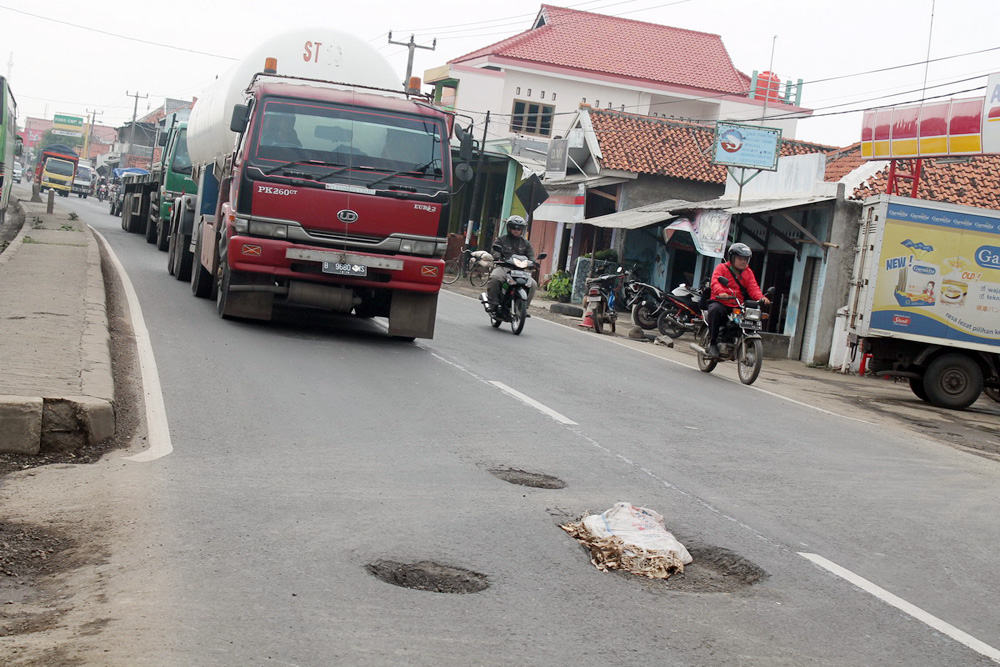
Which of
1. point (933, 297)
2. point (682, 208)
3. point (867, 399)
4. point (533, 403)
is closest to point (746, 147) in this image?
point (682, 208)

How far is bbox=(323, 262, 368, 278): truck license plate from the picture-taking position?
12281mm

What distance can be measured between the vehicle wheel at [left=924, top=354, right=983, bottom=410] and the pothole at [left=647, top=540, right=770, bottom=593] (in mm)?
11281

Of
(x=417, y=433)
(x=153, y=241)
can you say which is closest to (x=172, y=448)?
(x=417, y=433)

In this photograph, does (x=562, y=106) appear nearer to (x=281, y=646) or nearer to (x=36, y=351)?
(x=36, y=351)

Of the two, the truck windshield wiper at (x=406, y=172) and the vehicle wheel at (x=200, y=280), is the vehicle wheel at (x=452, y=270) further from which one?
the truck windshield wiper at (x=406, y=172)

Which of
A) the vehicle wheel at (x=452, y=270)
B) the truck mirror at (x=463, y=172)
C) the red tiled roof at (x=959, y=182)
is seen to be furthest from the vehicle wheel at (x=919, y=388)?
the vehicle wheel at (x=452, y=270)

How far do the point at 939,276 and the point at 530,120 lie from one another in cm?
4047

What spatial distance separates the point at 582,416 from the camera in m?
9.25

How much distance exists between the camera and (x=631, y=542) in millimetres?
5312

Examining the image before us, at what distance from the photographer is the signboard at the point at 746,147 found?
24109 mm

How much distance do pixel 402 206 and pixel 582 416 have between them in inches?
164

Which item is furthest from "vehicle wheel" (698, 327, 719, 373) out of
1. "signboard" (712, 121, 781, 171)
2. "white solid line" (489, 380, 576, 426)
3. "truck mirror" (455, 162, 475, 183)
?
"signboard" (712, 121, 781, 171)

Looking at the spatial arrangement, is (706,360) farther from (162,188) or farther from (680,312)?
(162,188)

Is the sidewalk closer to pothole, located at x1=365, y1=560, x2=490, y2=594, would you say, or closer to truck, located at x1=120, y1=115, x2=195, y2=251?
pothole, located at x1=365, y1=560, x2=490, y2=594
